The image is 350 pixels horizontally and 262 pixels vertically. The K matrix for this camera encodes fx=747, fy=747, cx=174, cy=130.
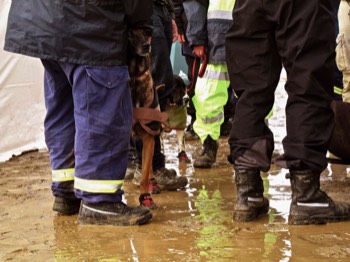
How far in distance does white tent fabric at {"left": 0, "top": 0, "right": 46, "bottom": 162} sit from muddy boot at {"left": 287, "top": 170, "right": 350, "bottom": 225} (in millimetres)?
3887

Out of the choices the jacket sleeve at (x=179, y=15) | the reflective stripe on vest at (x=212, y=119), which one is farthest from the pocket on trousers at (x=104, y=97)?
the jacket sleeve at (x=179, y=15)

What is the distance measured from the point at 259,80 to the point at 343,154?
1.24m

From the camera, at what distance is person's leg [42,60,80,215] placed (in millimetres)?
5082

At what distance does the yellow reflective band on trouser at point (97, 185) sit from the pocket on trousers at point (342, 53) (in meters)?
2.46

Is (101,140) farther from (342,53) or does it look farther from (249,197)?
(342,53)

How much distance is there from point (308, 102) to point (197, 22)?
254cm

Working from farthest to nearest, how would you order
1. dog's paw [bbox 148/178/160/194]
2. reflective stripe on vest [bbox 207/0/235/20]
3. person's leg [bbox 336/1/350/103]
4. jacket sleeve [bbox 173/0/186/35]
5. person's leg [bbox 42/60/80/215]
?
jacket sleeve [bbox 173/0/186/35] → reflective stripe on vest [bbox 207/0/235/20] → person's leg [bbox 336/1/350/103] → dog's paw [bbox 148/178/160/194] → person's leg [bbox 42/60/80/215]

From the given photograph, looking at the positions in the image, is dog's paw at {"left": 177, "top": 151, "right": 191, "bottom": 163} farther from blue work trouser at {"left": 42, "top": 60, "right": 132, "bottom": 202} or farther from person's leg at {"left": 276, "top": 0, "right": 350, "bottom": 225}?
person's leg at {"left": 276, "top": 0, "right": 350, "bottom": 225}

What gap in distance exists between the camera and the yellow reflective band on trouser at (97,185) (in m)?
4.74

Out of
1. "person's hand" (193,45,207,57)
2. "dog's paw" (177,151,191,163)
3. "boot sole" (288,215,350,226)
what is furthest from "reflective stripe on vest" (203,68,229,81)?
"boot sole" (288,215,350,226)

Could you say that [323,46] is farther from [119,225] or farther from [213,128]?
[213,128]

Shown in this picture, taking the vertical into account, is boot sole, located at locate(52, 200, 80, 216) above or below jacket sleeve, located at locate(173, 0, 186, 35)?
below

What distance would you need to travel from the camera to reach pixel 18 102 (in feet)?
26.1

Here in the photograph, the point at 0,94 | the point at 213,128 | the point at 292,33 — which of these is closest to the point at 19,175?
the point at 0,94
